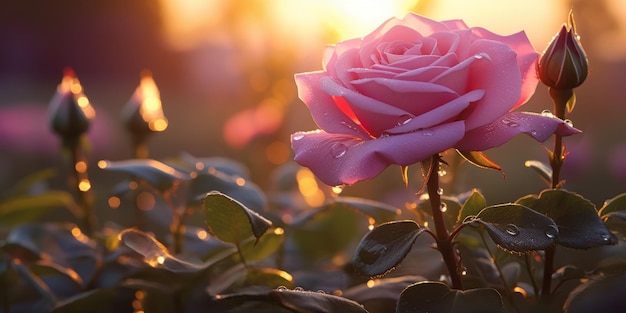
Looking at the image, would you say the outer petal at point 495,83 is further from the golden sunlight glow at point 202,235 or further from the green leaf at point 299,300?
the golden sunlight glow at point 202,235

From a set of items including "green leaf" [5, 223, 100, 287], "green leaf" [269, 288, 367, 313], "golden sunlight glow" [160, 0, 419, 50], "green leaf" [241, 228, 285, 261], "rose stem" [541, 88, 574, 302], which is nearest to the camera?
"green leaf" [269, 288, 367, 313]

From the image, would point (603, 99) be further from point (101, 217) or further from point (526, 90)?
point (526, 90)

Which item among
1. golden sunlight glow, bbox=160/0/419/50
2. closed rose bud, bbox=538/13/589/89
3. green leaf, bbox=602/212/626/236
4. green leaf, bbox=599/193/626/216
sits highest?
golden sunlight glow, bbox=160/0/419/50

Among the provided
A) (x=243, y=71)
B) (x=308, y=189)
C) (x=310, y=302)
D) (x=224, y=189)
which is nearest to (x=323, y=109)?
(x=310, y=302)

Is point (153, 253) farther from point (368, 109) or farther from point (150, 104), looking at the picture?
point (150, 104)

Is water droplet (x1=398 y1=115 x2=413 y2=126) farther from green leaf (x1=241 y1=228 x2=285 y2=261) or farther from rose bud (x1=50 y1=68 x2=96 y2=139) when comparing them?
rose bud (x1=50 y1=68 x2=96 y2=139)

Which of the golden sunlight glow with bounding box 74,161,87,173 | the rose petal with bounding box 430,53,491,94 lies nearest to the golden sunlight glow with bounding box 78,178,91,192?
the golden sunlight glow with bounding box 74,161,87,173
